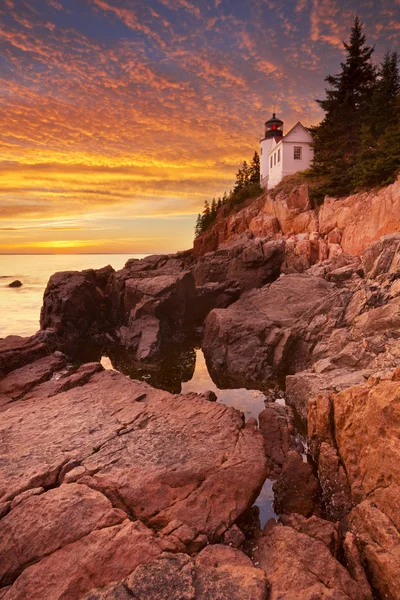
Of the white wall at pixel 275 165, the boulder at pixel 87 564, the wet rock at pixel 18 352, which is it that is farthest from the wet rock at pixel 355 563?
the white wall at pixel 275 165

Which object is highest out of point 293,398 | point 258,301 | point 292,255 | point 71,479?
point 292,255

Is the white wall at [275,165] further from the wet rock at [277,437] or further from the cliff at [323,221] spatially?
the wet rock at [277,437]

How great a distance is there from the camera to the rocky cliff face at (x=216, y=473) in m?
7.19

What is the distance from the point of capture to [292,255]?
1535 inches

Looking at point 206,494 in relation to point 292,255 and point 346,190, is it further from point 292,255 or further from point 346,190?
point 346,190

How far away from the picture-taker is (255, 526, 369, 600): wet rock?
6.73m

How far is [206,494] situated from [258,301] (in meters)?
21.7

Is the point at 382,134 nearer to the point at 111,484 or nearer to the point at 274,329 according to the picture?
the point at 274,329

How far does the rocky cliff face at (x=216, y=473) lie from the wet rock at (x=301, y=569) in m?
0.03

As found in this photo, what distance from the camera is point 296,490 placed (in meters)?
11.1

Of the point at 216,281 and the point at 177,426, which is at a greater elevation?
the point at 216,281

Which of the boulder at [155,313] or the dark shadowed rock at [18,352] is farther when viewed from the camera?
the boulder at [155,313]

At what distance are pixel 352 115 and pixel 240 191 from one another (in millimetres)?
26628

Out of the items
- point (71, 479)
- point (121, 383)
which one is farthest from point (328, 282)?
point (71, 479)
